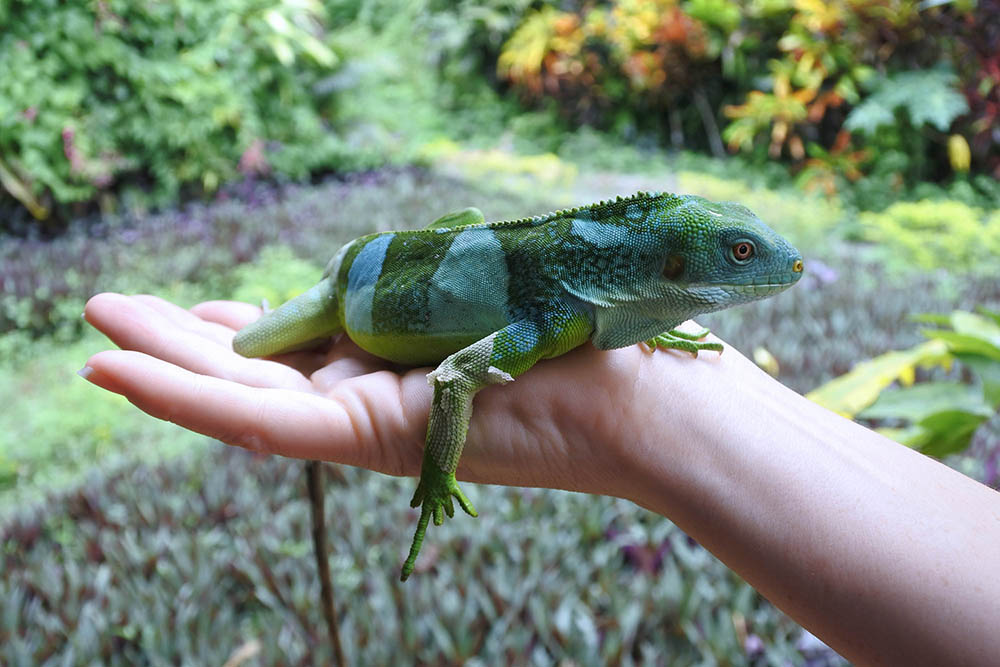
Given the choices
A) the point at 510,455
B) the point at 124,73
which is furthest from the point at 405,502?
the point at 124,73

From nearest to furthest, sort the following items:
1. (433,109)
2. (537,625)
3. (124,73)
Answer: (537,625) → (124,73) → (433,109)

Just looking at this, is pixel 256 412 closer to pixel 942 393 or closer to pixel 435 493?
pixel 435 493

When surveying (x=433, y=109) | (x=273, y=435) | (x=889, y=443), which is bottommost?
(x=433, y=109)

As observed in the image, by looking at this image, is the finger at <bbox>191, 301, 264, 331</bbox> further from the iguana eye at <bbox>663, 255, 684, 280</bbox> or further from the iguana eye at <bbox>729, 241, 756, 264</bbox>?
the iguana eye at <bbox>729, 241, 756, 264</bbox>

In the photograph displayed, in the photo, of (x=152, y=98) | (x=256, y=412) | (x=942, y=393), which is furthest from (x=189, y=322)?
(x=152, y=98)

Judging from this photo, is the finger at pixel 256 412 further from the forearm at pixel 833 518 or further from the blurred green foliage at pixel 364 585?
the blurred green foliage at pixel 364 585

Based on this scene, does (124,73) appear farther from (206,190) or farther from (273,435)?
(273,435)

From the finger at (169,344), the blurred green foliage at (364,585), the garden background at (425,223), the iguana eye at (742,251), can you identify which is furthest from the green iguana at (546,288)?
the blurred green foliage at (364,585)
